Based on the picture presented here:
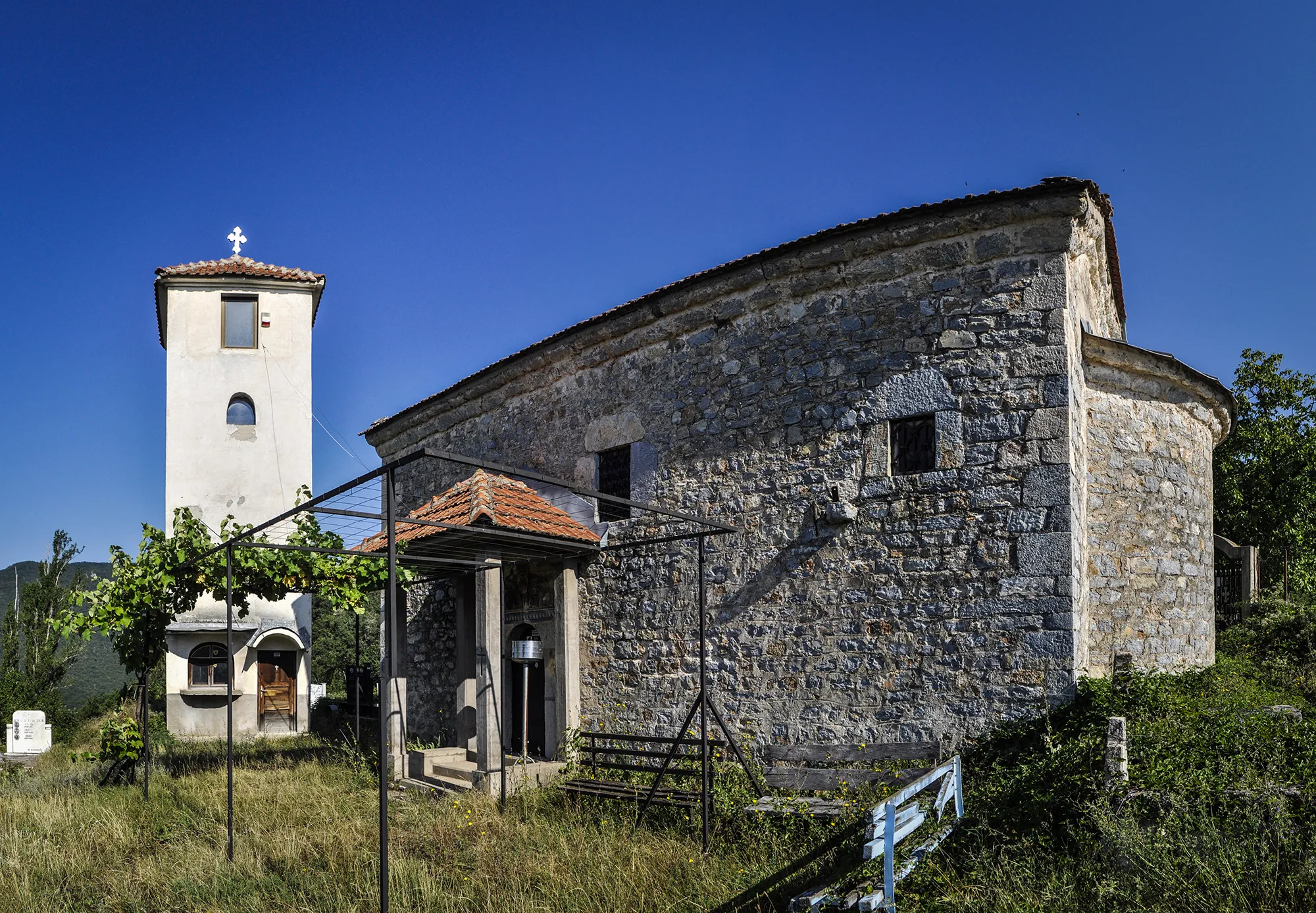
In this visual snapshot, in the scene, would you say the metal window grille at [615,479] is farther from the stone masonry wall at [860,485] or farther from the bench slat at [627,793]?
the bench slat at [627,793]

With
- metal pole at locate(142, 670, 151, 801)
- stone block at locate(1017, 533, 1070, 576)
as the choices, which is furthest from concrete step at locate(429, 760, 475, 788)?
stone block at locate(1017, 533, 1070, 576)

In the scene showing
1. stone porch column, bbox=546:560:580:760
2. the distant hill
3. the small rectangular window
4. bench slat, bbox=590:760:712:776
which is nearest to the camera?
bench slat, bbox=590:760:712:776

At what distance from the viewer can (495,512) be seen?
998cm

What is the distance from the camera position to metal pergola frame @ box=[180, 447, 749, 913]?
554 cm

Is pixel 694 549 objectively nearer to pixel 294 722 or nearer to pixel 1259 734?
pixel 1259 734

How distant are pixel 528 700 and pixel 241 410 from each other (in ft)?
35.0

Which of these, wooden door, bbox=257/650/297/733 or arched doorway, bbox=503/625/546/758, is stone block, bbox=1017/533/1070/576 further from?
wooden door, bbox=257/650/297/733

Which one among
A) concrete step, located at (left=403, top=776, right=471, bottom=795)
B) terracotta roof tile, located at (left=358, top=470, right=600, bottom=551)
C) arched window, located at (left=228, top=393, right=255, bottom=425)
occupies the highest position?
arched window, located at (left=228, top=393, right=255, bottom=425)

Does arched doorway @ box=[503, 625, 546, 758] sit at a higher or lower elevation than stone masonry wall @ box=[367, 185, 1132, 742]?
lower

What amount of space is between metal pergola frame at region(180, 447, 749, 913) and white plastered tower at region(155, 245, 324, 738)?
654 cm

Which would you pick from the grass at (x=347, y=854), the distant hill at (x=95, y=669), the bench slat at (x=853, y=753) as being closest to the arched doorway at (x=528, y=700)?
the grass at (x=347, y=854)

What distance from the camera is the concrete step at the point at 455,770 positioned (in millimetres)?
10587

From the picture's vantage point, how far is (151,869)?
23.4ft

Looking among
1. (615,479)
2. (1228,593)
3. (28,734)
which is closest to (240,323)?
(28,734)
